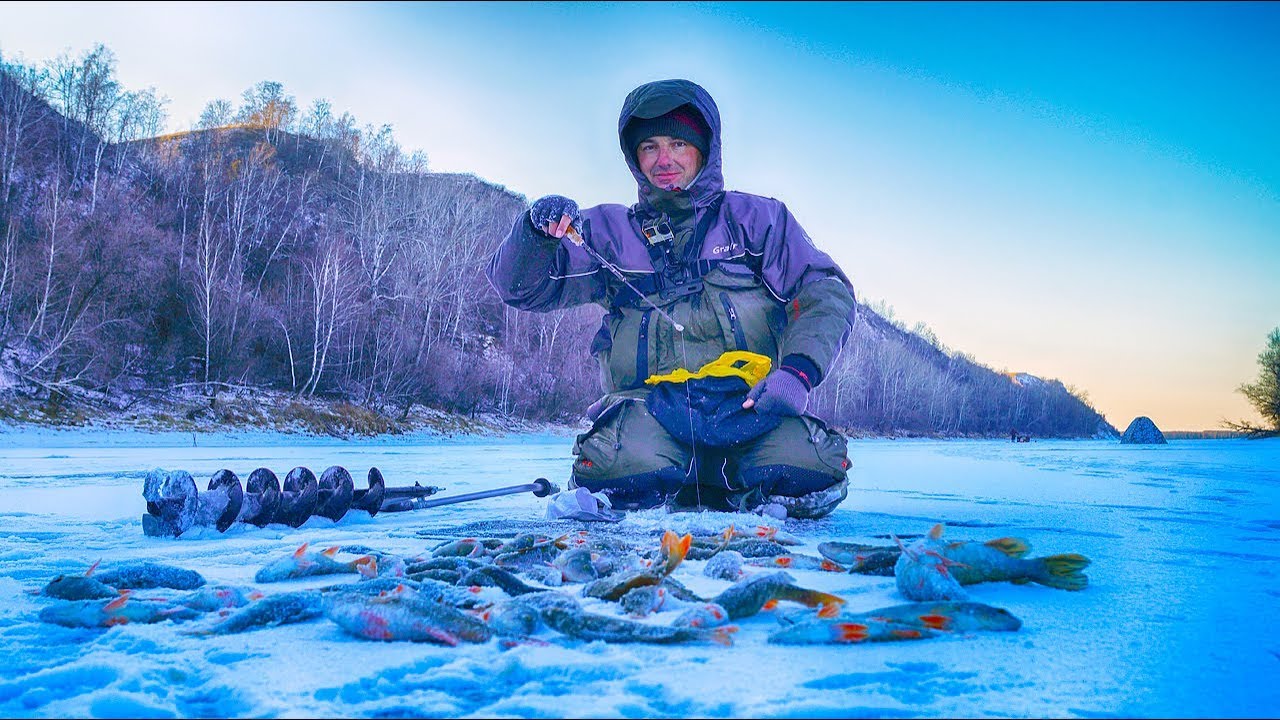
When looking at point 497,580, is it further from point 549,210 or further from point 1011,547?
point 549,210

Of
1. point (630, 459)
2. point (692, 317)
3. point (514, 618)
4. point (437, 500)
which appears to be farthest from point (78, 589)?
point (692, 317)

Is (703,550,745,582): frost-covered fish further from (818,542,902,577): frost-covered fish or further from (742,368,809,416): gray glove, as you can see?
(742,368,809,416): gray glove

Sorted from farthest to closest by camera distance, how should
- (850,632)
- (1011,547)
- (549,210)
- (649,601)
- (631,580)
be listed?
(549,210)
(1011,547)
(631,580)
(649,601)
(850,632)

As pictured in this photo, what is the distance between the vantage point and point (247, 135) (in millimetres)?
49000

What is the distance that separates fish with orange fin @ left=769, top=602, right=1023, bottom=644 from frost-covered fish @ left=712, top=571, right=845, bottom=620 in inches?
2.2

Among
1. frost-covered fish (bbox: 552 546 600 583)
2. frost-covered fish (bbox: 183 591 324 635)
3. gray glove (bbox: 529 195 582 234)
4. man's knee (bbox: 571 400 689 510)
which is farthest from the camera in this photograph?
→ man's knee (bbox: 571 400 689 510)

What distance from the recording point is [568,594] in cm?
157

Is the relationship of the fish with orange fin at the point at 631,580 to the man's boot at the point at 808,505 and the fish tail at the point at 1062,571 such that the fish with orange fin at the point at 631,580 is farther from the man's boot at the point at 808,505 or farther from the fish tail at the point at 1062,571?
the man's boot at the point at 808,505

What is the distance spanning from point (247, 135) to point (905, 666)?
187ft

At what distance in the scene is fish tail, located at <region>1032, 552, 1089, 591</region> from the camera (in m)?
1.71

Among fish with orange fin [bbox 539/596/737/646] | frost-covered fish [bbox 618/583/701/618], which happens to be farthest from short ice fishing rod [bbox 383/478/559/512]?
fish with orange fin [bbox 539/596/737/646]

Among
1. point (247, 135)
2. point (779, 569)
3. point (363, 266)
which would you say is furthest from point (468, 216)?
point (779, 569)

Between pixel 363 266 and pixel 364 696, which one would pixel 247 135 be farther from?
pixel 364 696

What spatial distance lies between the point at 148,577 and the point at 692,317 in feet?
8.22
